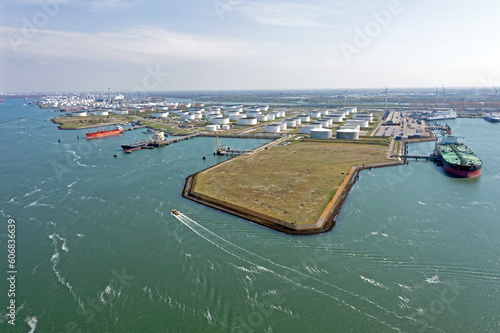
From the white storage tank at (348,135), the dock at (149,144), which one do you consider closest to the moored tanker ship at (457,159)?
the white storage tank at (348,135)

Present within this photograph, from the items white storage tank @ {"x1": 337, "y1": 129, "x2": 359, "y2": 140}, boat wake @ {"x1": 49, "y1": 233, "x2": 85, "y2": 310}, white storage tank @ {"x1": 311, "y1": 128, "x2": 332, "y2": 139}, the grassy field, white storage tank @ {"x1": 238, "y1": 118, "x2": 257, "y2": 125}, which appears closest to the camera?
boat wake @ {"x1": 49, "y1": 233, "x2": 85, "y2": 310}

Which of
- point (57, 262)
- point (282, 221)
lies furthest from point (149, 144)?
point (282, 221)

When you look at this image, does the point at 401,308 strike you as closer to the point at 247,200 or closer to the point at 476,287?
the point at 476,287

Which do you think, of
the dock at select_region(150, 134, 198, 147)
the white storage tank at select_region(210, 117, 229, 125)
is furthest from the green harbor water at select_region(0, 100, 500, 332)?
the white storage tank at select_region(210, 117, 229, 125)

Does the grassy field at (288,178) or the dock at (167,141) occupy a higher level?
the grassy field at (288,178)

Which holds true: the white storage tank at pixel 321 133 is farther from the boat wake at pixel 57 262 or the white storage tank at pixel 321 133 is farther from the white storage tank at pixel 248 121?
the boat wake at pixel 57 262

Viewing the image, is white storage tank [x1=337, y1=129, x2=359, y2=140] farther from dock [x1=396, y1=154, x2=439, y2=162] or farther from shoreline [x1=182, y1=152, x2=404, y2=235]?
shoreline [x1=182, y1=152, x2=404, y2=235]
